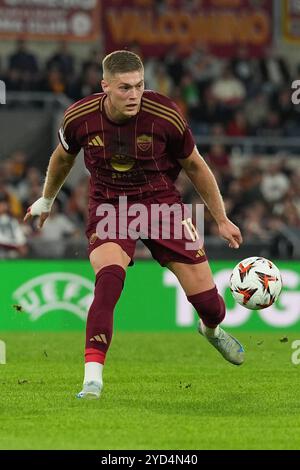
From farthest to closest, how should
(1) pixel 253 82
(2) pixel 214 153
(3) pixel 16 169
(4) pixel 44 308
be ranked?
(1) pixel 253 82 → (2) pixel 214 153 → (3) pixel 16 169 → (4) pixel 44 308

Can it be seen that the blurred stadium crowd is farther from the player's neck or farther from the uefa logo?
the player's neck

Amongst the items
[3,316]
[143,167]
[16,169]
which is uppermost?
[16,169]

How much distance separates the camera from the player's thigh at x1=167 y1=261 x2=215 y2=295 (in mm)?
8703

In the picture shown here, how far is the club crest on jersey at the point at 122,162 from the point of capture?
8.48 meters

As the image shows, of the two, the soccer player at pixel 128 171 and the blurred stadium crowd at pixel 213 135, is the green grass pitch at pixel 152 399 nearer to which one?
the soccer player at pixel 128 171

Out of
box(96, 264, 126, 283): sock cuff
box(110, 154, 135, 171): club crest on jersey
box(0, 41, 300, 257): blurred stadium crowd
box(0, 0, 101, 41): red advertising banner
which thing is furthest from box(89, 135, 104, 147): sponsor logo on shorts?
box(0, 0, 101, 41): red advertising banner

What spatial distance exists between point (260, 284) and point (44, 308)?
6.43m

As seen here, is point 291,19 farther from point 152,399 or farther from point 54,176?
point 152,399

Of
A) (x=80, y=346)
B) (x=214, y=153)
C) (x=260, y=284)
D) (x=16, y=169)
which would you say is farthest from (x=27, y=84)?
(x=260, y=284)

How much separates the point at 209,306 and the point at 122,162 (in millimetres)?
1251

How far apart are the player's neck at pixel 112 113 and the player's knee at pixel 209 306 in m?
1.38

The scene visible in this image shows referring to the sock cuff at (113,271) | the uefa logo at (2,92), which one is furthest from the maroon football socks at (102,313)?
the uefa logo at (2,92)

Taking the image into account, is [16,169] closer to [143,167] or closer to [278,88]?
[278,88]
